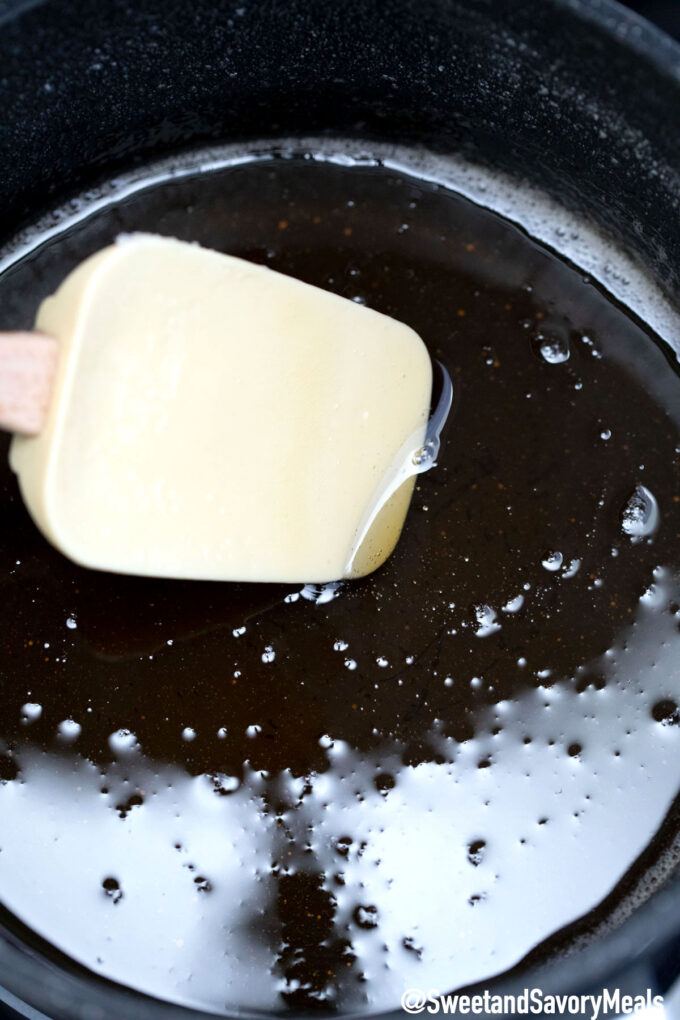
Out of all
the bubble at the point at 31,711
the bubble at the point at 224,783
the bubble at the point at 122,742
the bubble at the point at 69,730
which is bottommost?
the bubble at the point at 224,783

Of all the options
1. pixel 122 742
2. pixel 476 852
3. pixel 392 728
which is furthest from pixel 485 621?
pixel 122 742

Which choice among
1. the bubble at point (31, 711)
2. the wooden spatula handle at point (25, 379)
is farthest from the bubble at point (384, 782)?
the wooden spatula handle at point (25, 379)

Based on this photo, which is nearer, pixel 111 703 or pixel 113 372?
pixel 113 372

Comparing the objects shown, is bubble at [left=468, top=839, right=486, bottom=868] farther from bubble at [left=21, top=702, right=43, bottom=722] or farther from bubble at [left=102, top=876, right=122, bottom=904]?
bubble at [left=21, top=702, right=43, bottom=722]

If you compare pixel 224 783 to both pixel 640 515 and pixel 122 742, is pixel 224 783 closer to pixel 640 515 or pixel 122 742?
pixel 122 742

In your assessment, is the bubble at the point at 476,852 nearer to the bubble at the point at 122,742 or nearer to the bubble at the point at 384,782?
the bubble at the point at 384,782

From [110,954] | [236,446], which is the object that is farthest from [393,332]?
[110,954]

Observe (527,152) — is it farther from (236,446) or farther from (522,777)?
(522,777)
